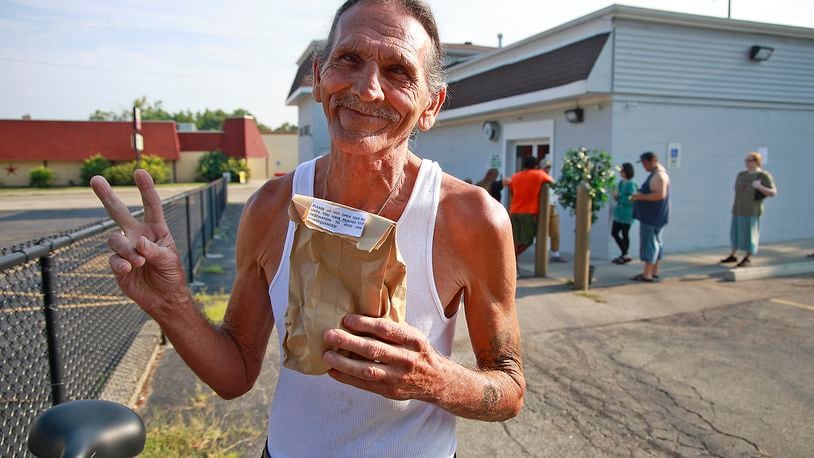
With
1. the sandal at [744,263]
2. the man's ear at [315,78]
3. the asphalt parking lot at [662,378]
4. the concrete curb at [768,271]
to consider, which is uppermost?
the man's ear at [315,78]

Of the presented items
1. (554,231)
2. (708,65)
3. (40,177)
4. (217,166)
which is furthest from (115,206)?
(217,166)

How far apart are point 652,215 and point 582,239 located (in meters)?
1.30

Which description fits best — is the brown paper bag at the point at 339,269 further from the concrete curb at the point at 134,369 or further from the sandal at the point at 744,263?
the sandal at the point at 744,263

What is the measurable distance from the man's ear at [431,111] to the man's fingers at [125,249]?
831 mm

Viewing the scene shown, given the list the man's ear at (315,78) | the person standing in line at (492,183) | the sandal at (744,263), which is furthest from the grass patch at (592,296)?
the man's ear at (315,78)

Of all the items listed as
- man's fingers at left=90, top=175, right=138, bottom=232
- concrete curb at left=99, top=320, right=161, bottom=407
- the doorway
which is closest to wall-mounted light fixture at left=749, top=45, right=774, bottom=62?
the doorway

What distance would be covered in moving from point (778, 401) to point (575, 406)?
5.16ft

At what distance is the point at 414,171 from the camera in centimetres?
166

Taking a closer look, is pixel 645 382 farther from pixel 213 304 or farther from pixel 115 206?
pixel 213 304

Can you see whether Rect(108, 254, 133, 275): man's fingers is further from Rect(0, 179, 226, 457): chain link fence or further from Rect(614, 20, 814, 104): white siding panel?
Rect(614, 20, 814, 104): white siding panel

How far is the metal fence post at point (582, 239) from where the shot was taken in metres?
7.89

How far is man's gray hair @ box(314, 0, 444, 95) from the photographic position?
5.10 feet

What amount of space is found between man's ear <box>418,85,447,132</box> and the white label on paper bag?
0.53m

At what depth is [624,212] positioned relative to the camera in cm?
963
